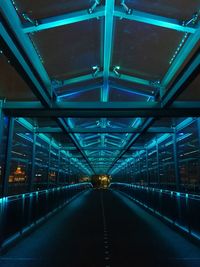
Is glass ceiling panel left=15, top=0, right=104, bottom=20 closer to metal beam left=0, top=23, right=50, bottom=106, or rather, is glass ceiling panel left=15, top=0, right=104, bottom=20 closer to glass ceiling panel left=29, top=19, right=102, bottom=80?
glass ceiling panel left=29, top=19, right=102, bottom=80

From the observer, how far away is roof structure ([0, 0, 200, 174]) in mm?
4074

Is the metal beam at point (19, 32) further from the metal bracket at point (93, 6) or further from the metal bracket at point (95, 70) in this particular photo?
the metal bracket at point (95, 70)

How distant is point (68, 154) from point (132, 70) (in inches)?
616

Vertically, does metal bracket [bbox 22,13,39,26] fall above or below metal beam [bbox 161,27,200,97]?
above

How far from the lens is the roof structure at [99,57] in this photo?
13.4ft

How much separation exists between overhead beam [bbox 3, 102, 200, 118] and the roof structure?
0.02 m

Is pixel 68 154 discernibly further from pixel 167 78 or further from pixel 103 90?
pixel 167 78

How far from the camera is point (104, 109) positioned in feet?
21.8

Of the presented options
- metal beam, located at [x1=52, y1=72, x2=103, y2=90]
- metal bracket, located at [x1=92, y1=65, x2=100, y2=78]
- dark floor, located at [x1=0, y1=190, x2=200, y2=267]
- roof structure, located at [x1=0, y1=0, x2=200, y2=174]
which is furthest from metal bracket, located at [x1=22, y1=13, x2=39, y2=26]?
dark floor, located at [x1=0, y1=190, x2=200, y2=267]

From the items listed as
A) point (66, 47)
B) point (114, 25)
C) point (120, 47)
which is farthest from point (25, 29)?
→ point (120, 47)

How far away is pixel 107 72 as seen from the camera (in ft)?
20.4

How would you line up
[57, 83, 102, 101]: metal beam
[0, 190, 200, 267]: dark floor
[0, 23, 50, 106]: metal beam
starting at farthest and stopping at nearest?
[57, 83, 102, 101]: metal beam < [0, 190, 200, 267]: dark floor < [0, 23, 50, 106]: metal beam

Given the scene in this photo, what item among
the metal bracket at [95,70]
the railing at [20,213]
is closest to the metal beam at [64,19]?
the metal bracket at [95,70]

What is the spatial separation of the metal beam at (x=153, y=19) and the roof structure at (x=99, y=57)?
0.01 meters
